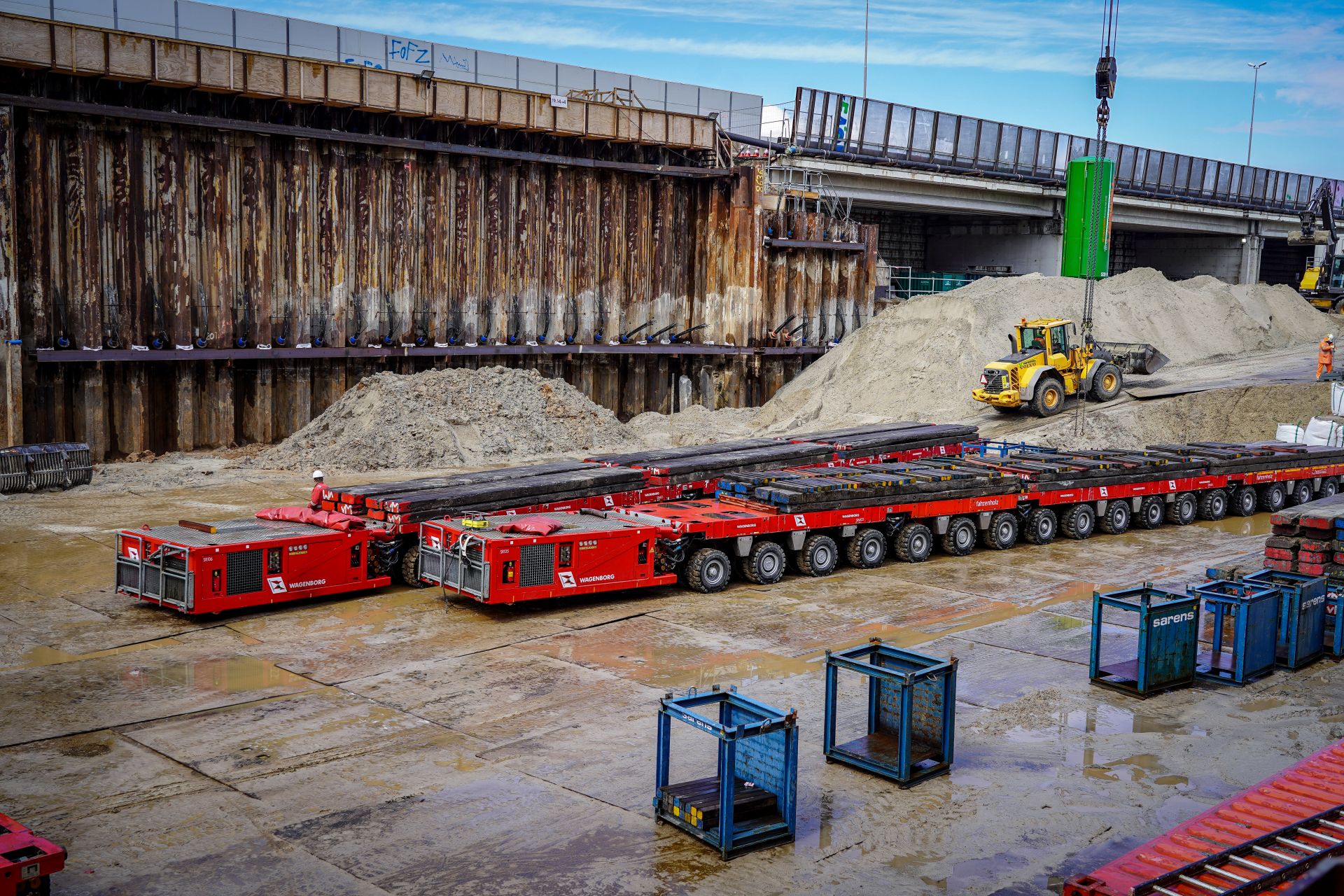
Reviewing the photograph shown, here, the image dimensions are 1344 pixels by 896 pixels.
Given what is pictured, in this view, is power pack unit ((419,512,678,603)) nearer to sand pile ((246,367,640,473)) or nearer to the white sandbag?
sand pile ((246,367,640,473))

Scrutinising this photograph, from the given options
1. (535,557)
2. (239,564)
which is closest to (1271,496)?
(535,557)

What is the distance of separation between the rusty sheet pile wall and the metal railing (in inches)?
217

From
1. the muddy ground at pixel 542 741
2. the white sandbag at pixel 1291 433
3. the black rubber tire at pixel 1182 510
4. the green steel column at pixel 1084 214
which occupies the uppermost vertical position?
the green steel column at pixel 1084 214

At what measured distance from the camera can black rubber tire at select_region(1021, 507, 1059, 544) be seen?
801 inches

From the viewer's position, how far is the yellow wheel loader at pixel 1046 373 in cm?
2812

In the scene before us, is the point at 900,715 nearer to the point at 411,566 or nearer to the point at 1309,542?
the point at 1309,542

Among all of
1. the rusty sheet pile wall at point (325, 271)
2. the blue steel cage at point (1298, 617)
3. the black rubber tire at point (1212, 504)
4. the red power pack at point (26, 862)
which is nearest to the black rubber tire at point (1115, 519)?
the black rubber tire at point (1212, 504)

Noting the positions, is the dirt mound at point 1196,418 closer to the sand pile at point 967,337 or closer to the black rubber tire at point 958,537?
the sand pile at point 967,337

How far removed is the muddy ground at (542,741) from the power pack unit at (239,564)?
0.34 m

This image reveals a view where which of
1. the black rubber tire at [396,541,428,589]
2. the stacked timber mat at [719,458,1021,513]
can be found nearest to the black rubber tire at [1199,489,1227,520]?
the stacked timber mat at [719,458,1021,513]

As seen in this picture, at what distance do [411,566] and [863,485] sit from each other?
259 inches

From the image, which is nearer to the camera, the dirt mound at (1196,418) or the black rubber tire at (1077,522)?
the black rubber tire at (1077,522)

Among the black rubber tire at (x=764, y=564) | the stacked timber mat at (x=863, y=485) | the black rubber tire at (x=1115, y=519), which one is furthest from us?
the black rubber tire at (x=1115, y=519)

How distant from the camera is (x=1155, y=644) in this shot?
12.5 metres
